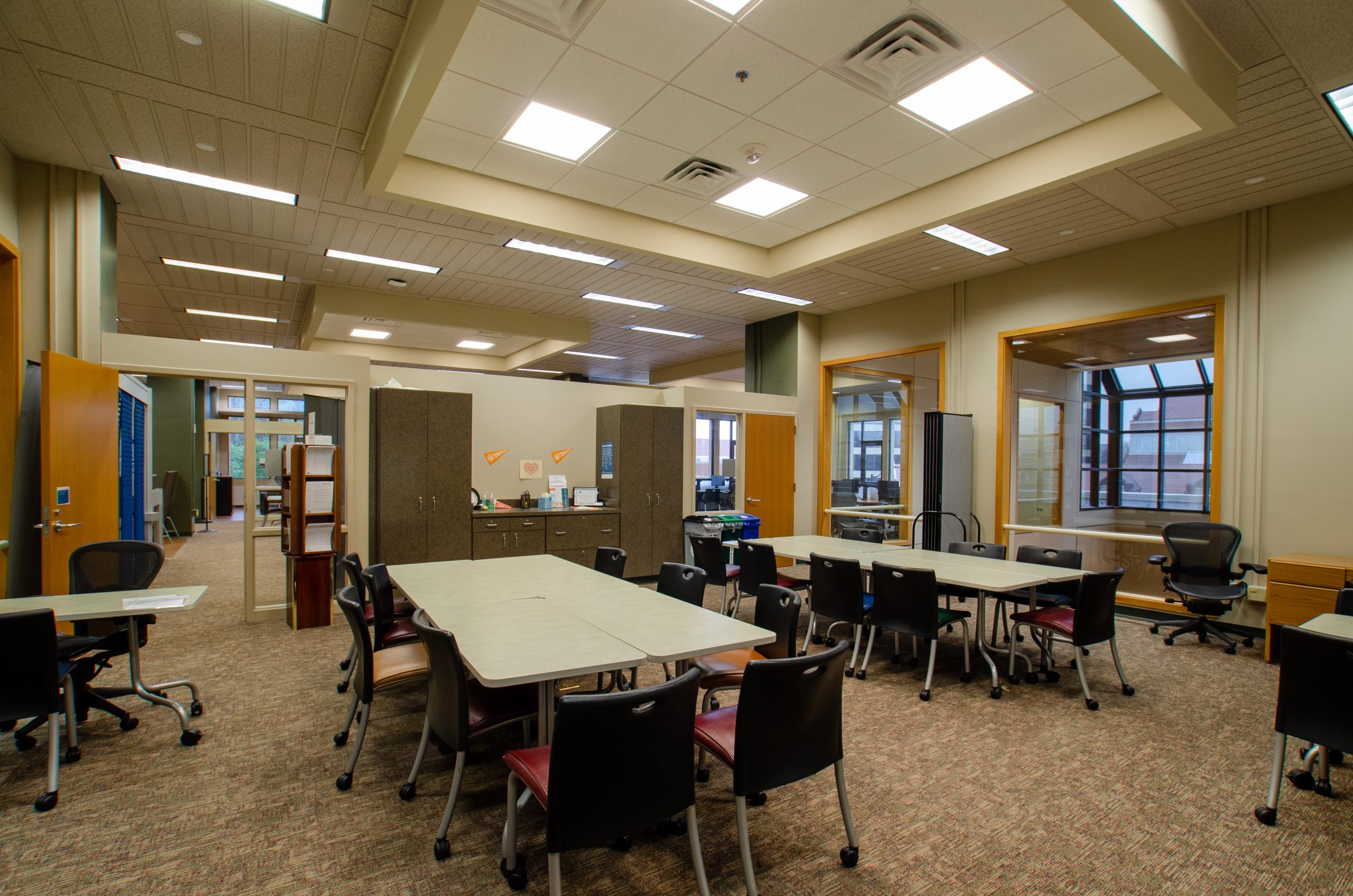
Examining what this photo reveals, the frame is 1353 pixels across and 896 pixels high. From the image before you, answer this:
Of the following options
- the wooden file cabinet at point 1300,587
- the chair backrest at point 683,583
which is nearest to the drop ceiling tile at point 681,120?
the chair backrest at point 683,583

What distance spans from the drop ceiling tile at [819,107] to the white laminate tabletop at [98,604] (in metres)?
4.17

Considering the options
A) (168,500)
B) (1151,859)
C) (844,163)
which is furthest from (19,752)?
(168,500)

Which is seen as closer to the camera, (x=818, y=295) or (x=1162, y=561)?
(x=1162, y=561)

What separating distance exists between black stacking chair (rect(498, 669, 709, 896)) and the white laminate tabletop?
2179mm

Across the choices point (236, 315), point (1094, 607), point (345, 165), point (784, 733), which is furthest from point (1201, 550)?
point (236, 315)

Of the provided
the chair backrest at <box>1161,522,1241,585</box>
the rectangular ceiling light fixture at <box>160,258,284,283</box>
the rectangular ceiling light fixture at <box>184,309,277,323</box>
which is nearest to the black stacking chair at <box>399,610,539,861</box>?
the chair backrest at <box>1161,522,1241,585</box>

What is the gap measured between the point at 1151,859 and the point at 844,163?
4.34 m

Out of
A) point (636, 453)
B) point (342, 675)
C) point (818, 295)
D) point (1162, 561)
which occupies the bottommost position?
point (342, 675)

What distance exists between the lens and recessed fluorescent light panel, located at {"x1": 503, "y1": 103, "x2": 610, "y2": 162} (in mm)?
3977

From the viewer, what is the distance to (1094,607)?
12.4 ft

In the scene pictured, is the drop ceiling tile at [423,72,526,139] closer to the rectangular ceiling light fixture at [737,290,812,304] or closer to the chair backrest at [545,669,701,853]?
the chair backrest at [545,669,701,853]

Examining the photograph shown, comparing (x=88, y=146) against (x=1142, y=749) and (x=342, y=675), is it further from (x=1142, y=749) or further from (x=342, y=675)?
(x=1142, y=749)

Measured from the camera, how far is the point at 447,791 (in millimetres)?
2715

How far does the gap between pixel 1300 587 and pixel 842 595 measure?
328 centimetres
